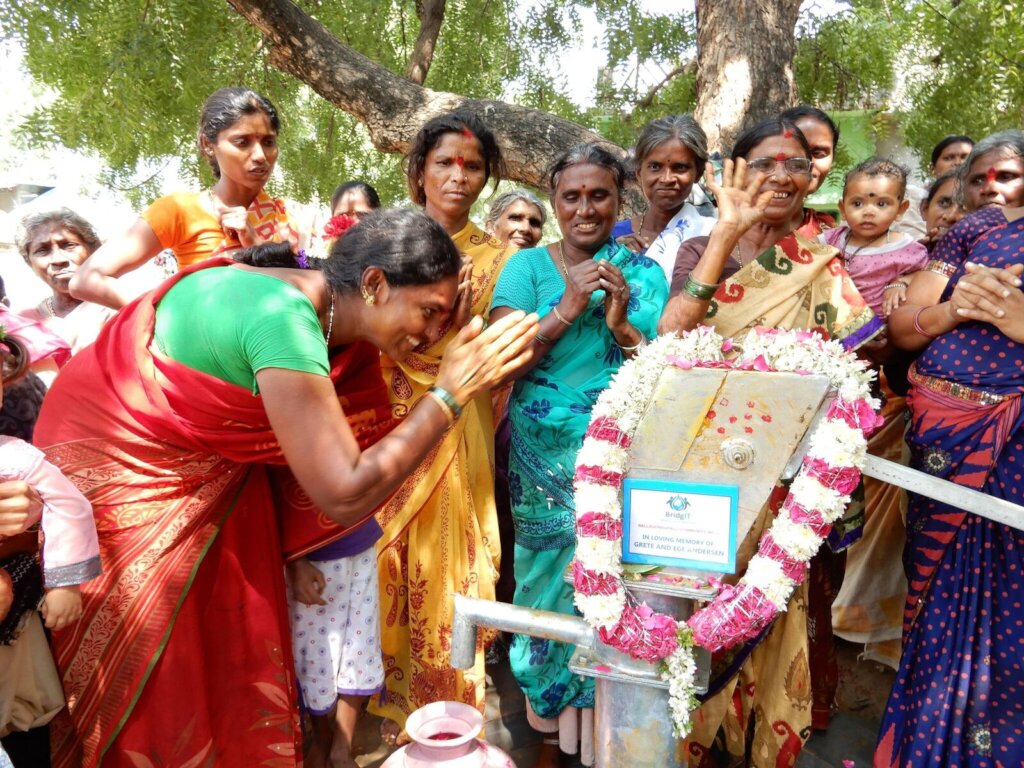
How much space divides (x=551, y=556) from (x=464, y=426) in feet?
1.85

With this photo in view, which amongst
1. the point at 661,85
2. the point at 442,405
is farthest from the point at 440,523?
the point at 661,85

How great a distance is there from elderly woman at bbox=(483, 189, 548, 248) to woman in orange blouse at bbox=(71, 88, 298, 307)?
1380 mm

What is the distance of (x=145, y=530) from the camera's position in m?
1.79

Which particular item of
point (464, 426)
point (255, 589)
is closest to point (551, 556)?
point (464, 426)

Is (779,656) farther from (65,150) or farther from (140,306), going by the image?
(65,150)

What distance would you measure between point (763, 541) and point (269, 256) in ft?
4.59

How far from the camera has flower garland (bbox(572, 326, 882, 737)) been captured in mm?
1279

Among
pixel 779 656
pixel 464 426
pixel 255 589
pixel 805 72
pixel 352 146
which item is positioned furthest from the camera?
pixel 352 146

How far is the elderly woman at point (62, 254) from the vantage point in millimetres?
3281

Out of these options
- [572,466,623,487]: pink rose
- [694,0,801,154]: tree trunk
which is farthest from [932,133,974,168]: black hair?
[572,466,623,487]: pink rose

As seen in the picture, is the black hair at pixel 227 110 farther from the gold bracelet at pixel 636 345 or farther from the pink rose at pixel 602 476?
the pink rose at pixel 602 476

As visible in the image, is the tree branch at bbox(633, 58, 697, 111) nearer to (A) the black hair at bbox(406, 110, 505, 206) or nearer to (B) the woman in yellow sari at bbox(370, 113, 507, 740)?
(A) the black hair at bbox(406, 110, 505, 206)

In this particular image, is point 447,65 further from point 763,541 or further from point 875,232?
point 763,541

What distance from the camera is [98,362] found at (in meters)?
1.83
